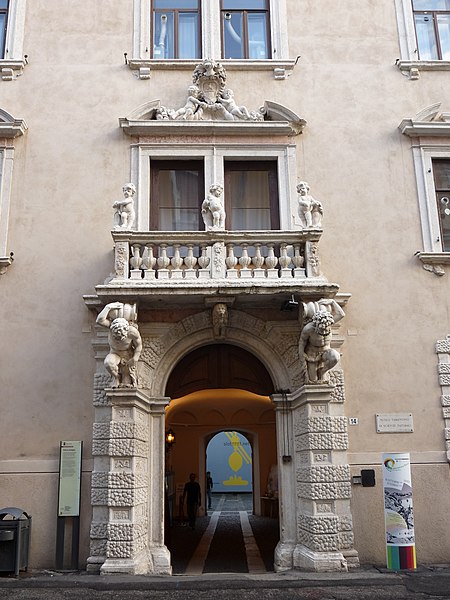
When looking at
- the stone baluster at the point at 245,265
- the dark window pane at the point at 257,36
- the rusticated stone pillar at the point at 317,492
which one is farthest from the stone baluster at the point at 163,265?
the dark window pane at the point at 257,36

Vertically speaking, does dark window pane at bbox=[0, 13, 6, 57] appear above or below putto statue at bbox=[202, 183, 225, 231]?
above

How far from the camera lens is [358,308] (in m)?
10.8

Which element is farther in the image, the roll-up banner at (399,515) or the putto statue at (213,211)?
the putto statue at (213,211)

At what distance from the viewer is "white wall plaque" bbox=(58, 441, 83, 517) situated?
9.78 meters

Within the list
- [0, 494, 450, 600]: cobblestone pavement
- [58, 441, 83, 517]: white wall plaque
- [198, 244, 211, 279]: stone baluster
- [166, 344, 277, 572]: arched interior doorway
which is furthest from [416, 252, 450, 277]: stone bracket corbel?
[166, 344, 277, 572]: arched interior doorway

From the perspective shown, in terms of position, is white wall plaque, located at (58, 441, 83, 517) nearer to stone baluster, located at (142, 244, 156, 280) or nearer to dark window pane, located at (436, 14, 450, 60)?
stone baluster, located at (142, 244, 156, 280)

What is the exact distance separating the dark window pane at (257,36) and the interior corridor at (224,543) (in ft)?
30.4

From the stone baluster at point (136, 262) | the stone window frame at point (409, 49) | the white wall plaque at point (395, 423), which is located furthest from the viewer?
the stone window frame at point (409, 49)

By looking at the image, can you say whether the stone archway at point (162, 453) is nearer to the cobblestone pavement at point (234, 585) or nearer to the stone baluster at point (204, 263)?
the cobblestone pavement at point (234, 585)

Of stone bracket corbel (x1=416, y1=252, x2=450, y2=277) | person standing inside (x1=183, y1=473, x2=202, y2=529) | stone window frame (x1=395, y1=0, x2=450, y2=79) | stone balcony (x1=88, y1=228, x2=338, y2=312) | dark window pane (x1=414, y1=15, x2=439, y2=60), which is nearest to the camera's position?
stone balcony (x1=88, y1=228, x2=338, y2=312)

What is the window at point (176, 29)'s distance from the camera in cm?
1227

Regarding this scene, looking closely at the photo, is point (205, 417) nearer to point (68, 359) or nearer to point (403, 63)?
point (68, 359)

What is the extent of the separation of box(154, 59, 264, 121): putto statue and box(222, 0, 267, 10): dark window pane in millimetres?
1757

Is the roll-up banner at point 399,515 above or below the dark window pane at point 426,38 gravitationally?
below
